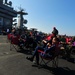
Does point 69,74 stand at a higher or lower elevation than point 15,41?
lower

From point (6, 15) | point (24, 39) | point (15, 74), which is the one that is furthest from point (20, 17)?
point (15, 74)

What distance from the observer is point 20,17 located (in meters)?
87.3

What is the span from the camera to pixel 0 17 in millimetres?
77688

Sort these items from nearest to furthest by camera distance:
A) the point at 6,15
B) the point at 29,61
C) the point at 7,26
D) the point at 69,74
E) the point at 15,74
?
the point at 15,74 < the point at 69,74 < the point at 29,61 < the point at 7,26 < the point at 6,15

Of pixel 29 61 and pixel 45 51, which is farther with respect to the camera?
pixel 29 61

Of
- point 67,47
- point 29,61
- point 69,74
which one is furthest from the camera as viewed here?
point 67,47

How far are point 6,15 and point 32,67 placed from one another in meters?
78.0

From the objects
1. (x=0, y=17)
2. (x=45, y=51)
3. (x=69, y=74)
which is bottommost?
(x=69, y=74)

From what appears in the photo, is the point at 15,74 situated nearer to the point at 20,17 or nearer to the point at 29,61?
the point at 29,61

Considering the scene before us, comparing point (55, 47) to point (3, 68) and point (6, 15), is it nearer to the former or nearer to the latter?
point (3, 68)

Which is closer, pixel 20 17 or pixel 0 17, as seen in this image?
pixel 0 17

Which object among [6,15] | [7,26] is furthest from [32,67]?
[6,15]

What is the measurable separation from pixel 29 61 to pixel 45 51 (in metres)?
1.57

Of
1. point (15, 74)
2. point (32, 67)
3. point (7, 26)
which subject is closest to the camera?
point (15, 74)
